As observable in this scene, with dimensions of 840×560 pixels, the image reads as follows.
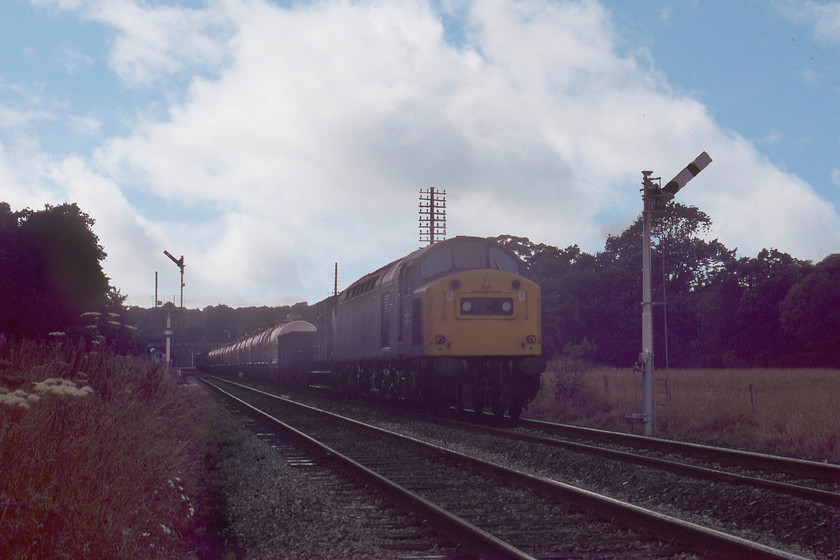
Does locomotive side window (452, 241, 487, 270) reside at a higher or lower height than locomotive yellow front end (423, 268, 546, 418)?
higher

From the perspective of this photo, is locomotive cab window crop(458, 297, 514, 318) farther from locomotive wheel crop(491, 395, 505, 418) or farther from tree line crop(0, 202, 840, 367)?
tree line crop(0, 202, 840, 367)

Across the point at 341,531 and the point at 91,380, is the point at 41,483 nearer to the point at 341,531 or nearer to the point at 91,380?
the point at 341,531

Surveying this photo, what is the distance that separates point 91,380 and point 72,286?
114ft

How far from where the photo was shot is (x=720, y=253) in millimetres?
60781

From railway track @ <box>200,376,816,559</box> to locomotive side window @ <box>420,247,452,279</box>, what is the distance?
6.66 metres

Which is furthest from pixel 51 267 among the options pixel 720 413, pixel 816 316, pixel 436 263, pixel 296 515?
pixel 816 316

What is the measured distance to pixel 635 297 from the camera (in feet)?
186

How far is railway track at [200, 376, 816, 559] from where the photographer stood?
5684 mm

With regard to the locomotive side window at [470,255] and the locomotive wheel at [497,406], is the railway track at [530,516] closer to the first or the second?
the locomotive wheel at [497,406]

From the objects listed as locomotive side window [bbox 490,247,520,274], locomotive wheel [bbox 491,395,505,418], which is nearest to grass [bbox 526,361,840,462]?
locomotive wheel [bbox 491,395,505,418]

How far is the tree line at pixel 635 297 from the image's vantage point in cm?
4003

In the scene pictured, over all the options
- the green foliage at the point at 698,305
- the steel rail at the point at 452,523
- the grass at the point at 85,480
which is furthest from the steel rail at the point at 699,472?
the green foliage at the point at 698,305

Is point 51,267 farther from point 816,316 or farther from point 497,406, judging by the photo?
point 816,316

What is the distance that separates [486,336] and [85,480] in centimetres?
1089
